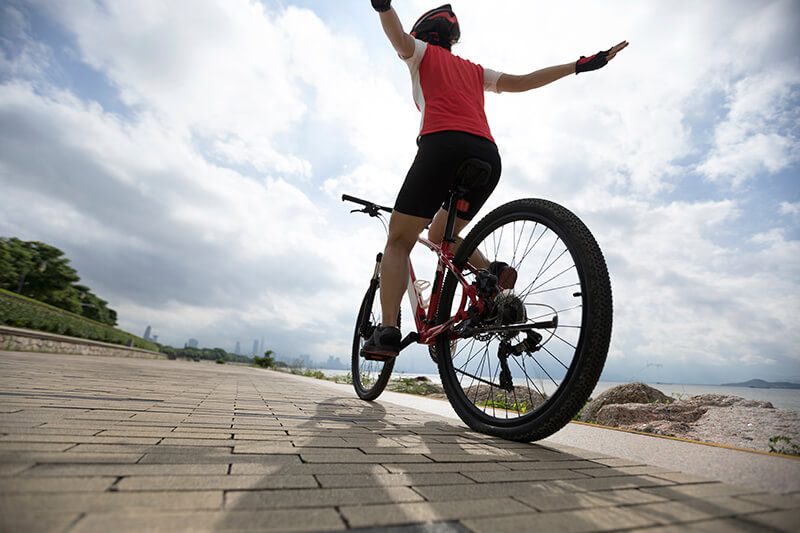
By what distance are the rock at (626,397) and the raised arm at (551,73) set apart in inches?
125

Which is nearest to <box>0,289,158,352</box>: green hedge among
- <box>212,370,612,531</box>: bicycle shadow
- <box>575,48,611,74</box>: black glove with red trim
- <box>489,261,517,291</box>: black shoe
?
<box>212,370,612,531</box>: bicycle shadow

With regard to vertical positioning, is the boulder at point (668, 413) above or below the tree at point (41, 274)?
below

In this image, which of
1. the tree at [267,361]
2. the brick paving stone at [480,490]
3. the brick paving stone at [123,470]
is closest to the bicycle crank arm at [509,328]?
the brick paving stone at [480,490]

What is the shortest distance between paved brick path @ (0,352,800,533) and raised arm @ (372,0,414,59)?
6.90ft

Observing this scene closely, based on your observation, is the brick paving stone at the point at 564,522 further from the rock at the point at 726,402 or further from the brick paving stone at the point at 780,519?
the rock at the point at 726,402

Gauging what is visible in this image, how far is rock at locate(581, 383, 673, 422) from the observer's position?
12.5 ft

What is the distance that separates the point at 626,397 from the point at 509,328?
2940mm

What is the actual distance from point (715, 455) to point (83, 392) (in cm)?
296

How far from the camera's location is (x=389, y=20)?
82.6 inches

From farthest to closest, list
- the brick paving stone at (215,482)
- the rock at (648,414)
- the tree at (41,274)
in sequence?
the tree at (41,274)
the rock at (648,414)
the brick paving stone at (215,482)

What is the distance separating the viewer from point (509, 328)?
1786 mm

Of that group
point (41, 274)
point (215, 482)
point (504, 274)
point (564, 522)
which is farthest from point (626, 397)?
point (41, 274)

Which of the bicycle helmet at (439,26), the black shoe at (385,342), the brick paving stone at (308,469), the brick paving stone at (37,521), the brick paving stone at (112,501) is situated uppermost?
the bicycle helmet at (439,26)

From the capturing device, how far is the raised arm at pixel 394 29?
202 cm
